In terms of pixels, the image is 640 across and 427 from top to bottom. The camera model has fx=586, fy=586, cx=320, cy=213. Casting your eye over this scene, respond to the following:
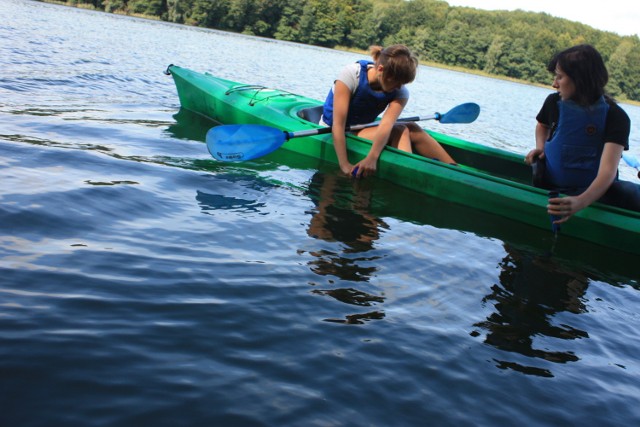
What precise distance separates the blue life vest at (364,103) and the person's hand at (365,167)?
0.51 metres

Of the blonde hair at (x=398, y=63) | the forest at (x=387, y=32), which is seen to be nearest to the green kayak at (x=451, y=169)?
the blonde hair at (x=398, y=63)

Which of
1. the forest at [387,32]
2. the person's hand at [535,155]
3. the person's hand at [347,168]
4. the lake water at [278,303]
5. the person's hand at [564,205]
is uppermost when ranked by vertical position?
the forest at [387,32]

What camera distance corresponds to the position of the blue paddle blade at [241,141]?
482 centimetres

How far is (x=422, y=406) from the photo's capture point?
1960 mm

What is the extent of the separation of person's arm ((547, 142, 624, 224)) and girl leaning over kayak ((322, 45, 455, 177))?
1.47 metres

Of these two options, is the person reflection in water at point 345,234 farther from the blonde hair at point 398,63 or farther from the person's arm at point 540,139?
the person's arm at point 540,139

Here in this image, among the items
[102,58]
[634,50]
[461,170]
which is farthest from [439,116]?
[634,50]

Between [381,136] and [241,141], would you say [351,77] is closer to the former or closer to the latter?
[381,136]

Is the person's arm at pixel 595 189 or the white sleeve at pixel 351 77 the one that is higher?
the white sleeve at pixel 351 77

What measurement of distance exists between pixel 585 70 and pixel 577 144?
539 mm

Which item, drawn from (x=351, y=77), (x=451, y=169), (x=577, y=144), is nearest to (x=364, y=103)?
(x=351, y=77)

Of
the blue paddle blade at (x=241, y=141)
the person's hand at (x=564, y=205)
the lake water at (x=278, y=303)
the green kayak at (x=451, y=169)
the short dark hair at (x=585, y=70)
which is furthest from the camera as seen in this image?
the blue paddle blade at (x=241, y=141)

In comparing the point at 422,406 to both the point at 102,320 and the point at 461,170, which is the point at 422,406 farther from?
the point at 461,170

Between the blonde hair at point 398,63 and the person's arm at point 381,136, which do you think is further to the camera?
the person's arm at point 381,136
